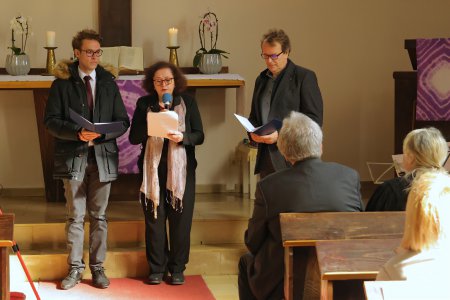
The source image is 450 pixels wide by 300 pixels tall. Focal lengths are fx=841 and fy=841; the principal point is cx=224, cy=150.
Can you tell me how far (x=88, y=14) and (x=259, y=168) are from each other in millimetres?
2797

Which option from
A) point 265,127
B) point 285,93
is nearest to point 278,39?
point 285,93

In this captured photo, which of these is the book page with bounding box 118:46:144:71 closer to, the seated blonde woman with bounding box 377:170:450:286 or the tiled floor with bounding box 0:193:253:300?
the tiled floor with bounding box 0:193:253:300

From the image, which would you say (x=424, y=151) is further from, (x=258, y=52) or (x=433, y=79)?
(x=258, y=52)

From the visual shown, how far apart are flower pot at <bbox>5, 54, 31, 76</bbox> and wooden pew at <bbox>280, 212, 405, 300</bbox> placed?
3.74 metres

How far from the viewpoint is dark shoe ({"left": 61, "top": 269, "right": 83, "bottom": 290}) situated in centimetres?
521

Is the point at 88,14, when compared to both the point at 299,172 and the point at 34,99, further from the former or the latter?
the point at 299,172

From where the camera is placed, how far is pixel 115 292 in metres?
5.19

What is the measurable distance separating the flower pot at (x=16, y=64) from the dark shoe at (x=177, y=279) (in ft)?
7.72

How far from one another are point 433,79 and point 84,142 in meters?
2.67

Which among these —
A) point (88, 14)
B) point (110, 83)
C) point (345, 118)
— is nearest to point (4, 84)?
point (88, 14)

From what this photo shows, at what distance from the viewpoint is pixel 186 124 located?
529 centimetres

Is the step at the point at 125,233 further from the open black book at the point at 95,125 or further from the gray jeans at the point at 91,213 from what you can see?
the open black book at the point at 95,125

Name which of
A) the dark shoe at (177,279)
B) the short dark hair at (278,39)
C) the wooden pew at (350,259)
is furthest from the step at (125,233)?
the wooden pew at (350,259)

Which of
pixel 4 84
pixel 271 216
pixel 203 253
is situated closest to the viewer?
pixel 271 216
